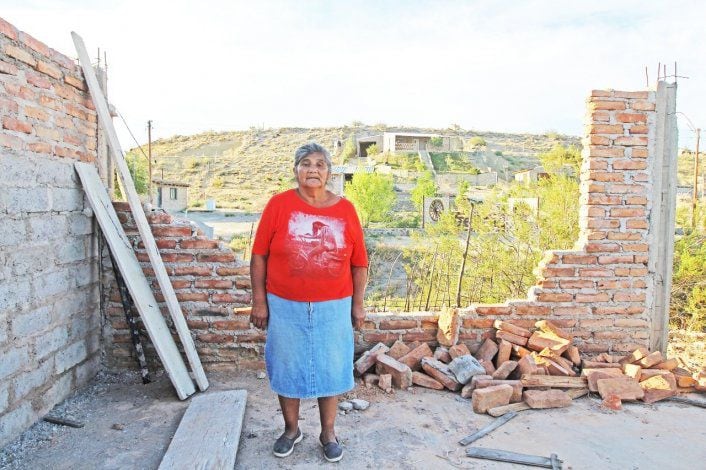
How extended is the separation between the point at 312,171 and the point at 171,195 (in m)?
26.9

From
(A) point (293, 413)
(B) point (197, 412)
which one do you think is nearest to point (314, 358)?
(A) point (293, 413)

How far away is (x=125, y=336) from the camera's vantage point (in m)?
4.41

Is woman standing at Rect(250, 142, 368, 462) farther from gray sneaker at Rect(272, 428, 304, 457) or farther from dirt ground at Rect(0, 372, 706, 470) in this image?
dirt ground at Rect(0, 372, 706, 470)

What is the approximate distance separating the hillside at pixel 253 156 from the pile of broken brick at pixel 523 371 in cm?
2443

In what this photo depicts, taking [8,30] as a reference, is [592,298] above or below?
below

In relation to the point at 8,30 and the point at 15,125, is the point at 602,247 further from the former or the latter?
the point at 8,30

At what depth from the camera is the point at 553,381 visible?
4.12 meters

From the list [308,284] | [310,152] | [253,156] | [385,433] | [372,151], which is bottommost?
[385,433]

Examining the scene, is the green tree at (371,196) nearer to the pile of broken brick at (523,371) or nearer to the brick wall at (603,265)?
the brick wall at (603,265)

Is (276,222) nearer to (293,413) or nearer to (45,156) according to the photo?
(293,413)

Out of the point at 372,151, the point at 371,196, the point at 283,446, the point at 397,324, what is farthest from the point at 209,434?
the point at 372,151

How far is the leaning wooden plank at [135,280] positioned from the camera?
153 inches

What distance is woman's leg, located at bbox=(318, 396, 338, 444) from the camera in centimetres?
304

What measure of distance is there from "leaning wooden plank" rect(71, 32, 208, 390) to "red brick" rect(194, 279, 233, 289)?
1.00 feet
